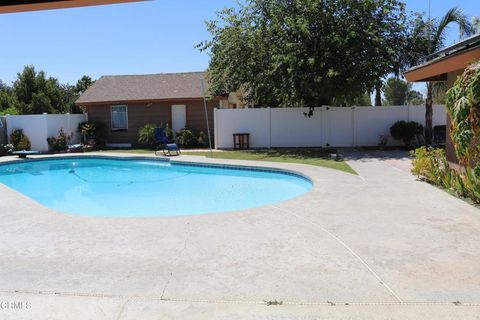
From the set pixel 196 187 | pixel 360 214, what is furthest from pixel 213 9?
pixel 360 214

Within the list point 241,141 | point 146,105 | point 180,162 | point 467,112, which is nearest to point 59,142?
point 146,105

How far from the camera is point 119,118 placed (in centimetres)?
2558

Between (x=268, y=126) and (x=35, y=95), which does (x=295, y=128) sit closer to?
(x=268, y=126)

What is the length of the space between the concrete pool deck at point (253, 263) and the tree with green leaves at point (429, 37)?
1188 cm

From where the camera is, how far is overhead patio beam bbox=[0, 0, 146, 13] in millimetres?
2072

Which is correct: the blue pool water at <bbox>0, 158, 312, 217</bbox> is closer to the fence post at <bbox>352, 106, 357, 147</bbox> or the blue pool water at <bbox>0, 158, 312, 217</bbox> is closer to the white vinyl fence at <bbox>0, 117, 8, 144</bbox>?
the white vinyl fence at <bbox>0, 117, 8, 144</bbox>

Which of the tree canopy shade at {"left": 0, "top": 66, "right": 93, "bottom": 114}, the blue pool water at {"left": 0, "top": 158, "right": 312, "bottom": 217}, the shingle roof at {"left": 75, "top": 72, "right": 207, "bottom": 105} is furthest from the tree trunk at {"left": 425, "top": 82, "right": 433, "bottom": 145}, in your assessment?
the tree canopy shade at {"left": 0, "top": 66, "right": 93, "bottom": 114}

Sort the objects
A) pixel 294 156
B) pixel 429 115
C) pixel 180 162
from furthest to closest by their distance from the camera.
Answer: pixel 429 115
pixel 294 156
pixel 180 162

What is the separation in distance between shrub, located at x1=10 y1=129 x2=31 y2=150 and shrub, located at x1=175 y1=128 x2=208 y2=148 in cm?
752

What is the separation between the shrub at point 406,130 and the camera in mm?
19438

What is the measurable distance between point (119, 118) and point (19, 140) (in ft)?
17.7

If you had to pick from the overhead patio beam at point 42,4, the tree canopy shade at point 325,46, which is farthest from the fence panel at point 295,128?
the overhead patio beam at point 42,4

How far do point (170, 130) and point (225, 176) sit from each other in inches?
348

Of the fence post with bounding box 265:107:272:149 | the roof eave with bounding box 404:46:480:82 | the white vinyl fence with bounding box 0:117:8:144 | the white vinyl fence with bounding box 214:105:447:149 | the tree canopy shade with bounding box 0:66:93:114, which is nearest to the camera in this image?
the roof eave with bounding box 404:46:480:82
